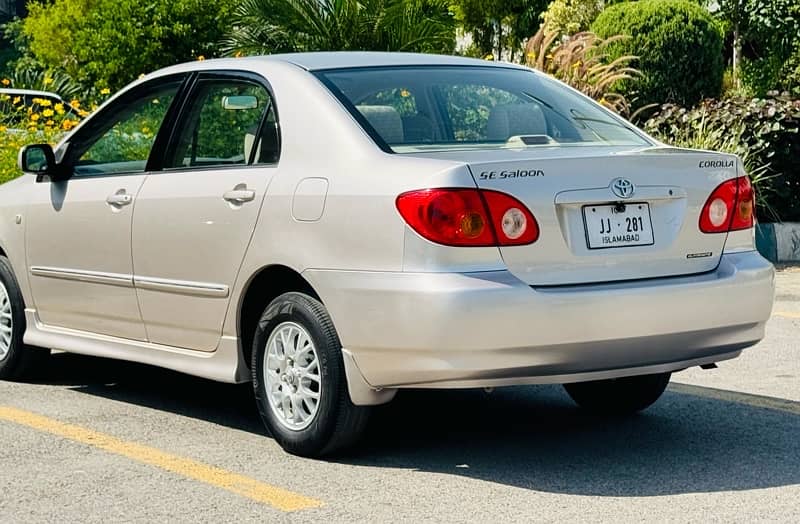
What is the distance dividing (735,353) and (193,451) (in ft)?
7.02

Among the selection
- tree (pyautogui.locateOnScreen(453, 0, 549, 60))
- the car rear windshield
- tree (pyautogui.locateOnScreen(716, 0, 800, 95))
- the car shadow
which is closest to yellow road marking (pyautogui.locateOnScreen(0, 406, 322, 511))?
the car shadow

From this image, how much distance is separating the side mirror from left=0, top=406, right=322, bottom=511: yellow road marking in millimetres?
1133

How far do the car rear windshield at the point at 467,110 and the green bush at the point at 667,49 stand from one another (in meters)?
13.2

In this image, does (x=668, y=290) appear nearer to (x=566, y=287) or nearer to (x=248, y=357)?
(x=566, y=287)

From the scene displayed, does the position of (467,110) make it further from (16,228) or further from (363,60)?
(16,228)

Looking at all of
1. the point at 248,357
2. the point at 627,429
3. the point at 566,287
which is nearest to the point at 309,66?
the point at 248,357

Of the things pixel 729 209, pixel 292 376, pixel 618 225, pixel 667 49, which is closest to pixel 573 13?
pixel 667 49

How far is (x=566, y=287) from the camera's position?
5297mm

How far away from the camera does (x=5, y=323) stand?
7.65 meters

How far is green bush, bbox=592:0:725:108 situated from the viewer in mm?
19734

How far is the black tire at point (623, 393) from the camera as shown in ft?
21.5

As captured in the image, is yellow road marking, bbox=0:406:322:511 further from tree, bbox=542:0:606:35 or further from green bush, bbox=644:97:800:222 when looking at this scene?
tree, bbox=542:0:606:35

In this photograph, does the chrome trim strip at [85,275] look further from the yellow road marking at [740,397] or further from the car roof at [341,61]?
the yellow road marking at [740,397]

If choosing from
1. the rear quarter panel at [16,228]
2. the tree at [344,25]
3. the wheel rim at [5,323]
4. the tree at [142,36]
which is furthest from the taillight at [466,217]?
the tree at [142,36]
